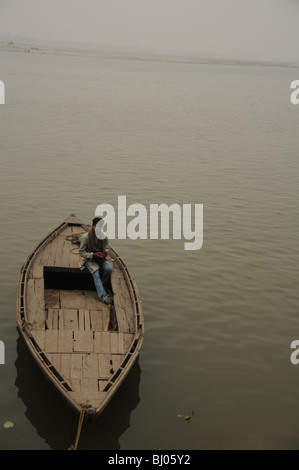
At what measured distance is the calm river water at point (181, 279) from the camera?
8.62 metres

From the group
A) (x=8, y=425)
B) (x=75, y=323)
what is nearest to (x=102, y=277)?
(x=75, y=323)

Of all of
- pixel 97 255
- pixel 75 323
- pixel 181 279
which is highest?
pixel 97 255

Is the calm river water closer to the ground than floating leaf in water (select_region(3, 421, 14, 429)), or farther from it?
farther from it

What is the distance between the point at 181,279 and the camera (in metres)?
13.6

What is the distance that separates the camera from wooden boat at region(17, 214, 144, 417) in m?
8.19

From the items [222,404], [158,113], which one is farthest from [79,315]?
[158,113]

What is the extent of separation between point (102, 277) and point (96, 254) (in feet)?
1.72

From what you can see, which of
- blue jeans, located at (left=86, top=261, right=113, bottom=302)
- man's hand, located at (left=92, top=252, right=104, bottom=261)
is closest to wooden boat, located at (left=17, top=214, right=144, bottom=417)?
blue jeans, located at (left=86, top=261, right=113, bottom=302)

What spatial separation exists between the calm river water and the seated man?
128cm

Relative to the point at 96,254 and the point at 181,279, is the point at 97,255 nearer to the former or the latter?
the point at 96,254

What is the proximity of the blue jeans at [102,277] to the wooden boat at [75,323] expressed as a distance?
0.16 meters

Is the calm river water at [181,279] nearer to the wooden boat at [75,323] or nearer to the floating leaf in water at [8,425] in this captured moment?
the floating leaf in water at [8,425]

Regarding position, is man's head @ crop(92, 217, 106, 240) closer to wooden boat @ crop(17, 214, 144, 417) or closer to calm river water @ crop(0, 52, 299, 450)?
wooden boat @ crop(17, 214, 144, 417)

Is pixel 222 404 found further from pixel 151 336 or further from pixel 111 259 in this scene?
pixel 111 259
